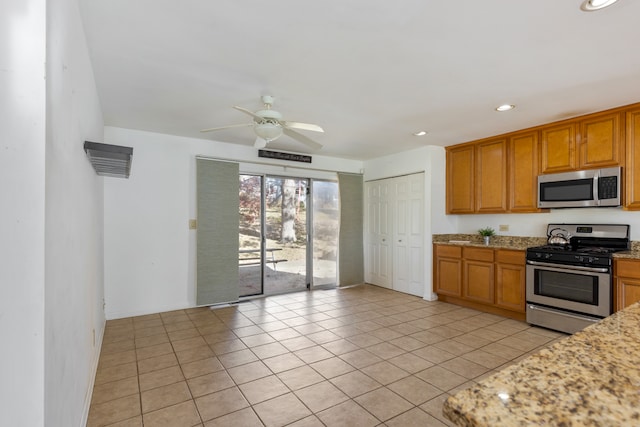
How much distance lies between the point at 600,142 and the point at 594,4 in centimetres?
233

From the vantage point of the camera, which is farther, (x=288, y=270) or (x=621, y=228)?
(x=288, y=270)

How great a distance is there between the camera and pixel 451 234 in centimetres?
515

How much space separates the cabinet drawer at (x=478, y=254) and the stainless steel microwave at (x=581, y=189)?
858 mm

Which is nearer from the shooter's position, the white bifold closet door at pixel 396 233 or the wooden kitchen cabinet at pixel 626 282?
the wooden kitchen cabinet at pixel 626 282

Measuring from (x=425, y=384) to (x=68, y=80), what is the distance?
304cm

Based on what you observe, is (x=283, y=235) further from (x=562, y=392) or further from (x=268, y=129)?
(x=562, y=392)

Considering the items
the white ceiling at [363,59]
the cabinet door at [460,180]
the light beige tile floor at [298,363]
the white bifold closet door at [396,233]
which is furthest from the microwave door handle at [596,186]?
the white bifold closet door at [396,233]

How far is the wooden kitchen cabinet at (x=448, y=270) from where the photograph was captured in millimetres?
4602

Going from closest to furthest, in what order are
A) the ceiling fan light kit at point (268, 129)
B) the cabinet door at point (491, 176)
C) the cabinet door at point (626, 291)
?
1. the ceiling fan light kit at point (268, 129)
2. the cabinet door at point (626, 291)
3. the cabinet door at point (491, 176)

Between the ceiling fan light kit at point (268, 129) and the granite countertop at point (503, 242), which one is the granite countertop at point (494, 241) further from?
the ceiling fan light kit at point (268, 129)

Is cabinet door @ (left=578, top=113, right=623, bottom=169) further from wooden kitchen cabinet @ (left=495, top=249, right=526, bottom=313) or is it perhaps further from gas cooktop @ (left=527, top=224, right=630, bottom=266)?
wooden kitchen cabinet @ (left=495, top=249, right=526, bottom=313)

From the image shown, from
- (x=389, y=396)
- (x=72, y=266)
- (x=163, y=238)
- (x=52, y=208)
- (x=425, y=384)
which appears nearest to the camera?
(x=52, y=208)

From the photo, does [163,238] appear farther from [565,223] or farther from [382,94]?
[565,223]

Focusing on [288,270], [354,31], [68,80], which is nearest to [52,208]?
[68,80]
